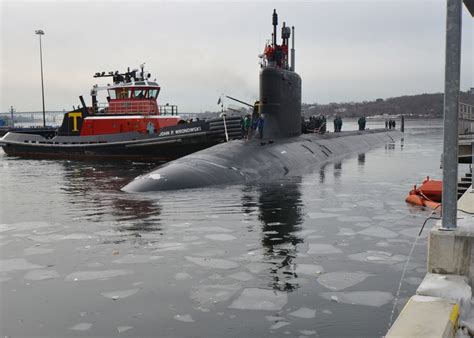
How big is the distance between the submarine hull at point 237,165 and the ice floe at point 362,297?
8256 millimetres

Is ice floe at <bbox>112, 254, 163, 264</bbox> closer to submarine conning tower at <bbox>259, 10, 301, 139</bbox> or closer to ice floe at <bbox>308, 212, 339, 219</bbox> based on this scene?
ice floe at <bbox>308, 212, 339, 219</bbox>

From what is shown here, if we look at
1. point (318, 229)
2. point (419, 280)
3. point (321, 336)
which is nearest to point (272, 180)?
point (318, 229)

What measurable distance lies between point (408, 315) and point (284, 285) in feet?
6.87

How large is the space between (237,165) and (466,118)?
862cm

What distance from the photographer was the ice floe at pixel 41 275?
612cm

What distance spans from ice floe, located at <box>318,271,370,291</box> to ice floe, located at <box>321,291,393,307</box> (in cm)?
19

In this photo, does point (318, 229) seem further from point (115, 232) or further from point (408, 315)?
point (408, 315)

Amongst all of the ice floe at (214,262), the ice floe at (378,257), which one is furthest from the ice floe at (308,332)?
the ice floe at (378,257)

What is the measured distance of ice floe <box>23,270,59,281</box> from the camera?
6.12m

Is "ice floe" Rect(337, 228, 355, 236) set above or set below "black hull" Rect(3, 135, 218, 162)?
below

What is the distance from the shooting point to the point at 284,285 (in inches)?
226

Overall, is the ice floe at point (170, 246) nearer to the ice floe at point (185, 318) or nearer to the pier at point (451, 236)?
the ice floe at point (185, 318)

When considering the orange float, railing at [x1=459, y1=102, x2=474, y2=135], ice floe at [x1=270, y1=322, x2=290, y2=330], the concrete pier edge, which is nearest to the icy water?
ice floe at [x1=270, y1=322, x2=290, y2=330]

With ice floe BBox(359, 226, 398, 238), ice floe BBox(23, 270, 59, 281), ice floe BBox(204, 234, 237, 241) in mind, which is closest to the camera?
ice floe BBox(23, 270, 59, 281)
